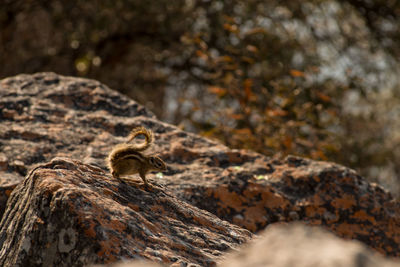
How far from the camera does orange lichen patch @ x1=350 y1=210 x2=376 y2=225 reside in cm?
567

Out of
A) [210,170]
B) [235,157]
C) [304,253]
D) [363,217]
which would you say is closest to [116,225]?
[304,253]

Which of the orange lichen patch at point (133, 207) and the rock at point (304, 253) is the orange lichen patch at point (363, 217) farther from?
the rock at point (304, 253)

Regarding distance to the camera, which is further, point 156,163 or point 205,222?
point 156,163

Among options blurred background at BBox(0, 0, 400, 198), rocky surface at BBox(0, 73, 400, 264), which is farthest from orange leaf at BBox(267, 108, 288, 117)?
rocky surface at BBox(0, 73, 400, 264)

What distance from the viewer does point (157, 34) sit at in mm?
12492

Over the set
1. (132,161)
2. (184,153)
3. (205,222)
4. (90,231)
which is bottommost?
(90,231)

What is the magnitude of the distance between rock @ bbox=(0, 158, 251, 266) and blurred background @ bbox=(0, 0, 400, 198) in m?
6.78

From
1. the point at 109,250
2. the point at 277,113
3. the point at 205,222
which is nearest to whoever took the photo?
the point at 109,250

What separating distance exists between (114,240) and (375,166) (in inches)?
424

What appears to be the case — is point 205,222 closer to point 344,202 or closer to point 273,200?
point 273,200

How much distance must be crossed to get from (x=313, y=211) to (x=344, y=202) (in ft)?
1.14

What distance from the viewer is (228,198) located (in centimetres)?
545

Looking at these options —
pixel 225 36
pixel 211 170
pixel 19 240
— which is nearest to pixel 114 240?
pixel 19 240

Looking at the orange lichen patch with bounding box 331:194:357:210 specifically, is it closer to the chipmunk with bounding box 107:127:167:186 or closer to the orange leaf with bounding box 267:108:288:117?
the chipmunk with bounding box 107:127:167:186
